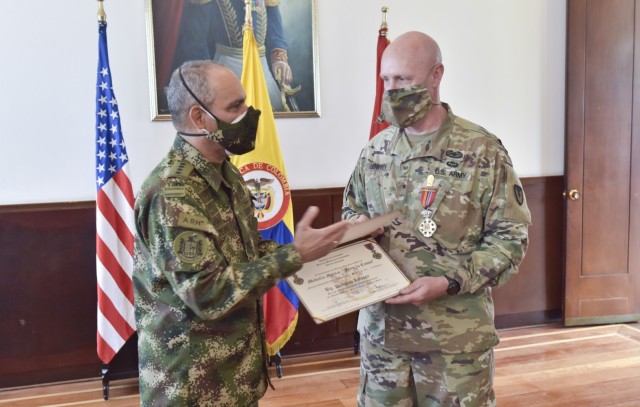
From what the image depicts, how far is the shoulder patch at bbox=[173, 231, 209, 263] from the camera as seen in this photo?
3.76ft

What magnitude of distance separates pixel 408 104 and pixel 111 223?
6.32ft

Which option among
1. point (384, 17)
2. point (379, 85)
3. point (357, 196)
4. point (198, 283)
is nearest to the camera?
point (198, 283)

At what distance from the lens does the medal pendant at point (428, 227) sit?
60.9 inches

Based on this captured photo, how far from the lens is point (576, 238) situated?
3789 mm

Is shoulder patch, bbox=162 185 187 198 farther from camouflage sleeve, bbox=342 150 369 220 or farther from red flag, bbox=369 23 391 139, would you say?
red flag, bbox=369 23 391 139

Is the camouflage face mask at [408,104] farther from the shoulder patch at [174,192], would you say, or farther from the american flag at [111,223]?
the american flag at [111,223]

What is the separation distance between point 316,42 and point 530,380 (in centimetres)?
242

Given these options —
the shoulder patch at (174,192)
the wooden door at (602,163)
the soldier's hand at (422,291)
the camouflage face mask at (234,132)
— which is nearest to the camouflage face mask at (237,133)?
the camouflage face mask at (234,132)

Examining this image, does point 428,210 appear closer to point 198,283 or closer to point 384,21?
point 198,283

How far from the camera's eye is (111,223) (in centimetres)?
282

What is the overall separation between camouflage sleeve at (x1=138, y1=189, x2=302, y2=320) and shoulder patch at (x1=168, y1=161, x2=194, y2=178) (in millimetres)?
64

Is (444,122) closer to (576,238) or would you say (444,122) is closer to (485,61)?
(485,61)

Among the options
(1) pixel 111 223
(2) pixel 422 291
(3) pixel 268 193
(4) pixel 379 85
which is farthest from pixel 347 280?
(4) pixel 379 85

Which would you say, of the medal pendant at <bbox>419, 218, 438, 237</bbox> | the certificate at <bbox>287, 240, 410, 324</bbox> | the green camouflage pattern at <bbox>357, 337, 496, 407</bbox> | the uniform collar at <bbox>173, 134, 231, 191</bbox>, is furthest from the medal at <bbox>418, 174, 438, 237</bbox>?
the uniform collar at <bbox>173, 134, 231, 191</bbox>
